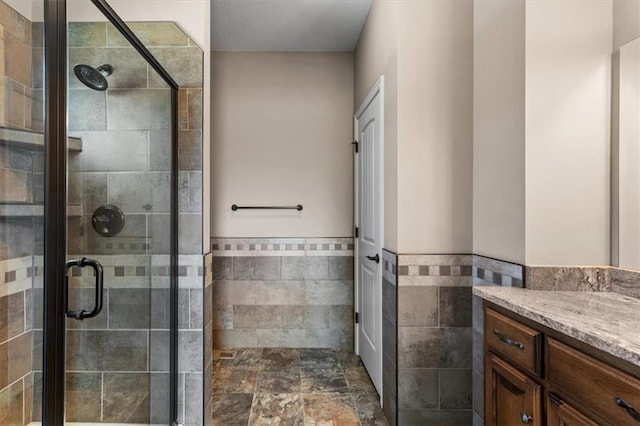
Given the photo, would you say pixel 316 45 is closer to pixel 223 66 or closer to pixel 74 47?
pixel 223 66

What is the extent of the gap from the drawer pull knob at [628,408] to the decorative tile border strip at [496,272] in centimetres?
66

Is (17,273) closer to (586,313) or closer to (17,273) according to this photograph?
(17,273)

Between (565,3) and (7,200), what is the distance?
2.04 meters

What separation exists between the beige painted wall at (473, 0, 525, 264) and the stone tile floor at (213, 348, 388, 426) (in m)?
1.22

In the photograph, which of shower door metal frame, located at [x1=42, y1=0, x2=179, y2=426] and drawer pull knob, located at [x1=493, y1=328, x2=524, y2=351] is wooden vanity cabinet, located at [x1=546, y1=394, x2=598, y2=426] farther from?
shower door metal frame, located at [x1=42, y1=0, x2=179, y2=426]

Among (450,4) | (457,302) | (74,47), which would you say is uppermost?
(450,4)

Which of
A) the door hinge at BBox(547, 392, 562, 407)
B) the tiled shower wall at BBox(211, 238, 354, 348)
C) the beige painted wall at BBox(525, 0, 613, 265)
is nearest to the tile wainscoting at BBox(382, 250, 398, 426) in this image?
the beige painted wall at BBox(525, 0, 613, 265)

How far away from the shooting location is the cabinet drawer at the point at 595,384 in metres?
0.79

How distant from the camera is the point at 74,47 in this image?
1198mm

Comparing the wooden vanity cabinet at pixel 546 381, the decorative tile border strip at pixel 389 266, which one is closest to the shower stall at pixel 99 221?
the decorative tile border strip at pixel 389 266

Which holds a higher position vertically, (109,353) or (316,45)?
(316,45)

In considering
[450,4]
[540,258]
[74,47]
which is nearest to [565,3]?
[450,4]

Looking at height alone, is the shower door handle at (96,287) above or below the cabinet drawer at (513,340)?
above

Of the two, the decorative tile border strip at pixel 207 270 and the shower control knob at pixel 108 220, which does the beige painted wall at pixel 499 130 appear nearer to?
the decorative tile border strip at pixel 207 270
